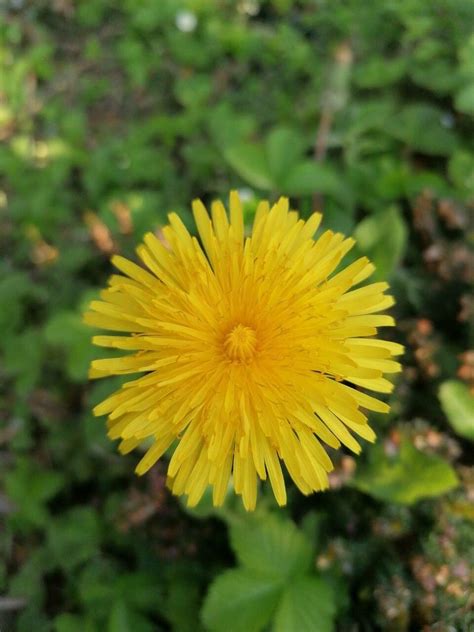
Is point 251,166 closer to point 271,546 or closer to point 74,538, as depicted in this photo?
point 271,546

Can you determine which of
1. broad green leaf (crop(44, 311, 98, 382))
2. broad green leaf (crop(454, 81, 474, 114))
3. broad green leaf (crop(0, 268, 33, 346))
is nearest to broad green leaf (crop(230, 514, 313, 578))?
broad green leaf (crop(44, 311, 98, 382))

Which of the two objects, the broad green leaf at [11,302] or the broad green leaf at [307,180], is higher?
the broad green leaf at [11,302]

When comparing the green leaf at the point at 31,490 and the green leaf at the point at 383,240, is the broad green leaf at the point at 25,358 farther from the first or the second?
the green leaf at the point at 383,240

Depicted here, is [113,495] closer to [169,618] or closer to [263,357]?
[169,618]

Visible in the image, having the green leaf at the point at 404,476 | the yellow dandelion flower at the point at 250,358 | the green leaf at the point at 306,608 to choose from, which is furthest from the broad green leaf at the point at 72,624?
the green leaf at the point at 404,476

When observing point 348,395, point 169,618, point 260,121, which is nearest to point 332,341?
point 348,395

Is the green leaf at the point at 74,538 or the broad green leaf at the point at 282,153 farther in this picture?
the broad green leaf at the point at 282,153
